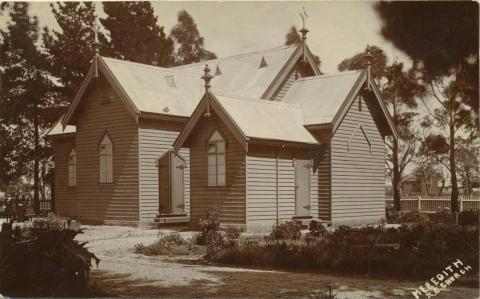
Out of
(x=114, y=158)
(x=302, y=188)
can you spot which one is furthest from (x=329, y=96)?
(x=114, y=158)

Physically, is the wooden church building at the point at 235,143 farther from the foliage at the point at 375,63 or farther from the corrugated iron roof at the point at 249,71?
the foliage at the point at 375,63

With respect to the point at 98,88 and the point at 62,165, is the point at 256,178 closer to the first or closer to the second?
the point at 98,88

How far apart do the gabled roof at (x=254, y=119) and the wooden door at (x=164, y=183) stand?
9.43 feet

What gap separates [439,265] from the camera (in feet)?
41.7

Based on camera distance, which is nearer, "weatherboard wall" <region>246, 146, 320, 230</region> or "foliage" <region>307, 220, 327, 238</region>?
"foliage" <region>307, 220, 327, 238</region>

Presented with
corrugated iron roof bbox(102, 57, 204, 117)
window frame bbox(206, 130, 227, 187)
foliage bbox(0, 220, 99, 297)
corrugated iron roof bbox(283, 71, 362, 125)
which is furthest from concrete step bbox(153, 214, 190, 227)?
foliage bbox(0, 220, 99, 297)

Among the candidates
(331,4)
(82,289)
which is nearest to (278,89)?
(331,4)

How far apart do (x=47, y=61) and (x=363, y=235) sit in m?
26.8

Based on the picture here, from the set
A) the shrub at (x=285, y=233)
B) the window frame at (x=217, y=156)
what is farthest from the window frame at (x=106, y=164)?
the shrub at (x=285, y=233)

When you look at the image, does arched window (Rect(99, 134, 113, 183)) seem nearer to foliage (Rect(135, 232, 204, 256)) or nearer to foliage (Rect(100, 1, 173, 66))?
foliage (Rect(135, 232, 204, 256))

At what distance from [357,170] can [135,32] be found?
23.1 meters

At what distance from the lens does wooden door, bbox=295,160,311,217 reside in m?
25.5

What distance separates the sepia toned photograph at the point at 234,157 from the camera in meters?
12.2

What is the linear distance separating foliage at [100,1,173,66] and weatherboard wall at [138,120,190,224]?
16138 mm
